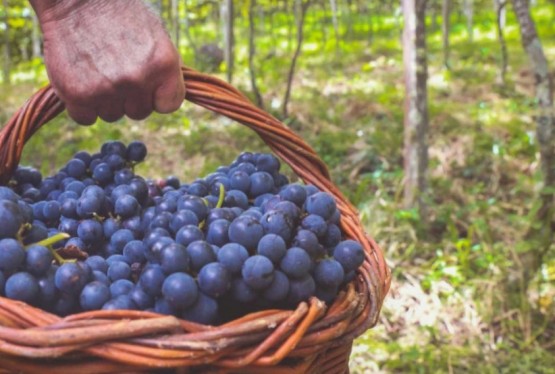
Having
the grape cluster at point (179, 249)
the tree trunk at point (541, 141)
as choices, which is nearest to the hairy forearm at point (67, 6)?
the grape cluster at point (179, 249)

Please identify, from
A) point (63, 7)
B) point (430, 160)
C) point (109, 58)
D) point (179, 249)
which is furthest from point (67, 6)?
point (430, 160)

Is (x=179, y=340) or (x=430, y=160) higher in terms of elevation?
(x=179, y=340)

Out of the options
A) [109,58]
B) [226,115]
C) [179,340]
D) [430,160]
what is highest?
[109,58]

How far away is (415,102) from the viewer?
280 cm

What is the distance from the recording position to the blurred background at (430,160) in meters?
2.15

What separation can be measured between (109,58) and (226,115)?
20 cm

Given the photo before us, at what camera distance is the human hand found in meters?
0.94

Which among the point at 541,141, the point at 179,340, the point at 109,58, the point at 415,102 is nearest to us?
the point at 179,340

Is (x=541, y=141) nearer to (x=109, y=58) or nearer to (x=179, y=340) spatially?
(x=109, y=58)

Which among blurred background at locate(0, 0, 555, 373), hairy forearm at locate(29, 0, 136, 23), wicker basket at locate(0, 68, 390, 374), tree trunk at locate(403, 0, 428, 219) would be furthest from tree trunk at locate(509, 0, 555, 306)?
hairy forearm at locate(29, 0, 136, 23)

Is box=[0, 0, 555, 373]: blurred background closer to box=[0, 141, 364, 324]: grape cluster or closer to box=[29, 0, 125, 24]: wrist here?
box=[0, 141, 364, 324]: grape cluster

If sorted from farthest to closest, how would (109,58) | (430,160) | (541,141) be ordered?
1. (430,160)
2. (541,141)
3. (109,58)

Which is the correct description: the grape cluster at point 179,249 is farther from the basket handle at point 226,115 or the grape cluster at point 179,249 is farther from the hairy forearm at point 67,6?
the hairy forearm at point 67,6

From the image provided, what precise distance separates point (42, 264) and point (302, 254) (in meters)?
0.33
